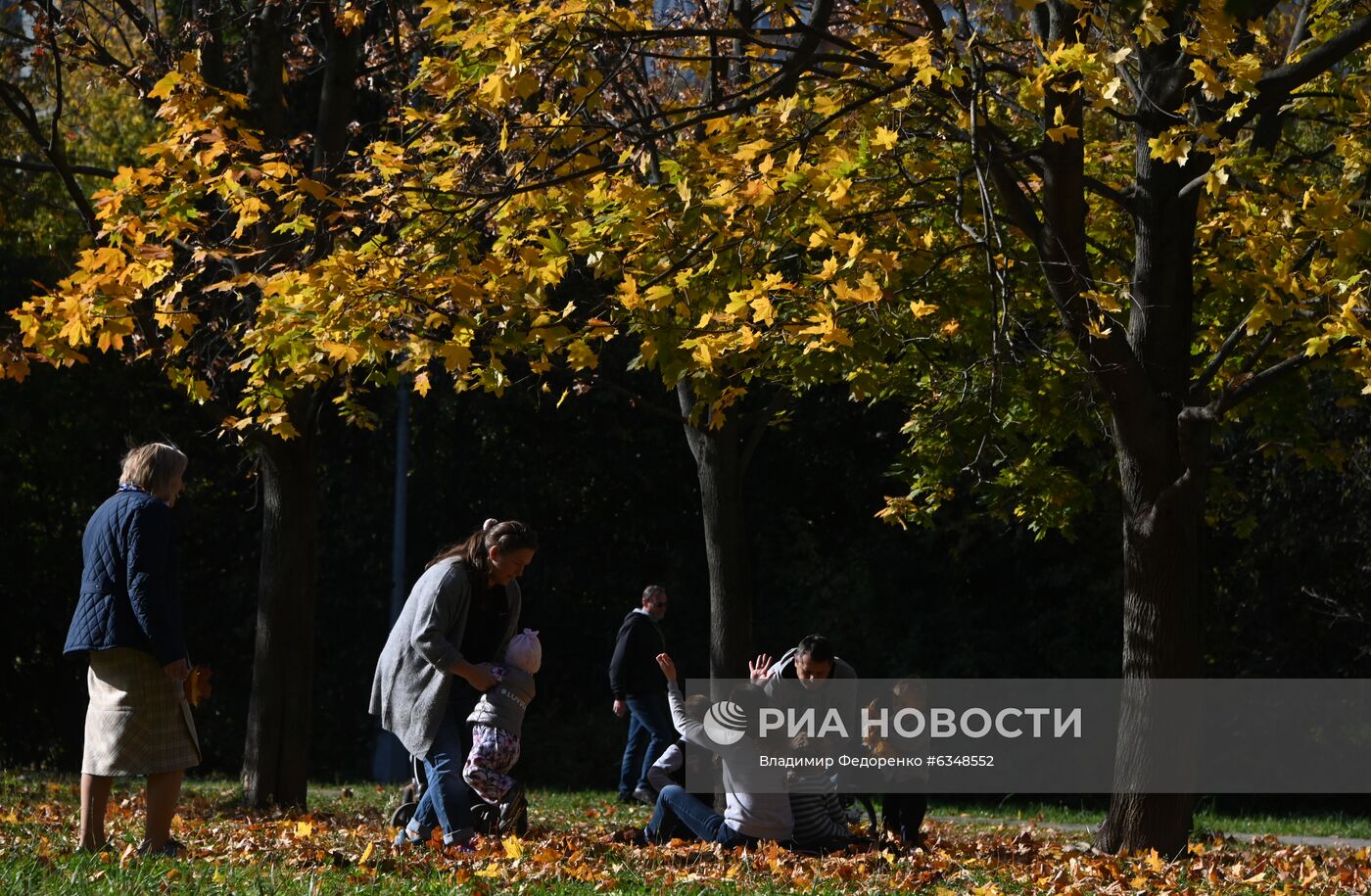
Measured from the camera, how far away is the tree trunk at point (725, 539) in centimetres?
1164

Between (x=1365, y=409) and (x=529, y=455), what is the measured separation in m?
9.33

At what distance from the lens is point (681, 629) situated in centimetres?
1811

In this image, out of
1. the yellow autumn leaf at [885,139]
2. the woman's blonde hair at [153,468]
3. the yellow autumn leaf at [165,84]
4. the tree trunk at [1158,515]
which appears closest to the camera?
the woman's blonde hair at [153,468]

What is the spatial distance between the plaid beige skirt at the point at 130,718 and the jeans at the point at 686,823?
2578mm

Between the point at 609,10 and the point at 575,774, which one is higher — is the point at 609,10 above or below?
above

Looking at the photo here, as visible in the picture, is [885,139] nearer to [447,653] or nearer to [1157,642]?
[447,653]

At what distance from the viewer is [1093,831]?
1130 cm

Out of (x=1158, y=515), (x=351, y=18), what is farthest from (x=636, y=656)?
(x=351, y=18)

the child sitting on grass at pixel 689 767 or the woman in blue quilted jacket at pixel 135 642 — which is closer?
the woman in blue quilted jacket at pixel 135 642

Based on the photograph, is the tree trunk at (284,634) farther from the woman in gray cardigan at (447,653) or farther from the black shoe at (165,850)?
the black shoe at (165,850)

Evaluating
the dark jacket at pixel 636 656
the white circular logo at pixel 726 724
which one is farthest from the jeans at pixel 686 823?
the dark jacket at pixel 636 656

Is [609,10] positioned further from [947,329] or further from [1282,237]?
[1282,237]

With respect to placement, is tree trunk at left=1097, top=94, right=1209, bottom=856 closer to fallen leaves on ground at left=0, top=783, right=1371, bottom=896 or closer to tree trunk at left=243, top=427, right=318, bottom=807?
fallen leaves on ground at left=0, top=783, right=1371, bottom=896

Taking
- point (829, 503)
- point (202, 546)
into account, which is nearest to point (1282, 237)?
point (829, 503)
